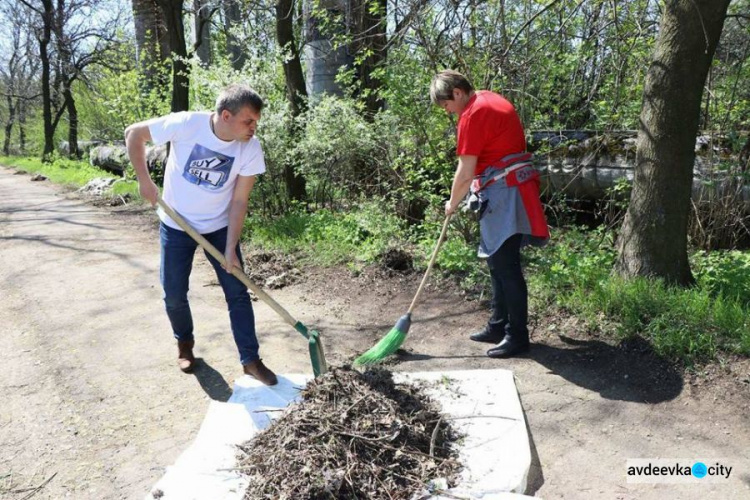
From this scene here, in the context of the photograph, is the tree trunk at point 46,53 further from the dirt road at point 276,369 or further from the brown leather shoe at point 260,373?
the brown leather shoe at point 260,373

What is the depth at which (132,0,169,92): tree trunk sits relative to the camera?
12.3 meters

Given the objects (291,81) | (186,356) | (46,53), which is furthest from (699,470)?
(46,53)

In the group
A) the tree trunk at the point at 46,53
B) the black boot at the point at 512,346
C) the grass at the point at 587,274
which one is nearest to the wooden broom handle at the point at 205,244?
the black boot at the point at 512,346

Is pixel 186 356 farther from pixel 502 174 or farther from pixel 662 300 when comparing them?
pixel 662 300

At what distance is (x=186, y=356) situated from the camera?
155 inches

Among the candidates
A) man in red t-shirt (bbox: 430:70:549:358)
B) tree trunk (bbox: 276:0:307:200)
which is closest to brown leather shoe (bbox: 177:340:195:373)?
man in red t-shirt (bbox: 430:70:549:358)

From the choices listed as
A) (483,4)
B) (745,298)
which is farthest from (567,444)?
(483,4)

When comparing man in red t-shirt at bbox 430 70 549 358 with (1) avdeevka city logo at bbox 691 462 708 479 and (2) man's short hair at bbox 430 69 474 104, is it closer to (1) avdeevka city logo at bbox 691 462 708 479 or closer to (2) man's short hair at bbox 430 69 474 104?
(2) man's short hair at bbox 430 69 474 104

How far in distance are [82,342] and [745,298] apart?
4856 millimetres

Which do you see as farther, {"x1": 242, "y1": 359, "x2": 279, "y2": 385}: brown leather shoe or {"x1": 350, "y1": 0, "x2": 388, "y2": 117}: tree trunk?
{"x1": 350, "y1": 0, "x2": 388, "y2": 117}: tree trunk

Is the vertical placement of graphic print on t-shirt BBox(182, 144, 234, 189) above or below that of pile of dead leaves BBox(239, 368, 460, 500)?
above

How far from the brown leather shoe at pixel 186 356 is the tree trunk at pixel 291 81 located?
13.6 feet

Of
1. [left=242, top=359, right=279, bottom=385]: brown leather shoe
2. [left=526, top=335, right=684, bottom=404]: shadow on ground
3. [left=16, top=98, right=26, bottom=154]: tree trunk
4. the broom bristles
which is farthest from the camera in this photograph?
[left=16, top=98, right=26, bottom=154]: tree trunk

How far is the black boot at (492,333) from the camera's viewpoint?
13.7ft
